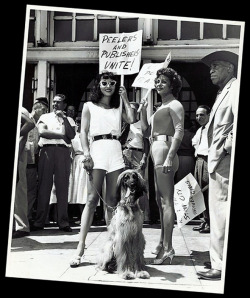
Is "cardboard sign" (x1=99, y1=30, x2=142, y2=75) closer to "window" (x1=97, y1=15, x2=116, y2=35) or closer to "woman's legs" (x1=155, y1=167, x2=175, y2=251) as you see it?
"window" (x1=97, y1=15, x2=116, y2=35)

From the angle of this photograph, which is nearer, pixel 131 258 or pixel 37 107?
pixel 131 258

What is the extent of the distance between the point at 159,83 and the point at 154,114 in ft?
1.02

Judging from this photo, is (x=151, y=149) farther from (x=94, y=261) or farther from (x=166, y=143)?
(x=94, y=261)

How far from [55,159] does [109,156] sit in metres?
0.62

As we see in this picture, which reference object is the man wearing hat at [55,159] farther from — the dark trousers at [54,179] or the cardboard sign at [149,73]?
the cardboard sign at [149,73]

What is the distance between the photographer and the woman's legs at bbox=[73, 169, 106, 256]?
5586 mm

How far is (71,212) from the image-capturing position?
5.75m

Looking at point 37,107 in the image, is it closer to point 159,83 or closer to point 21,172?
point 21,172

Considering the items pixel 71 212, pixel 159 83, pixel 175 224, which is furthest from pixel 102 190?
pixel 159 83

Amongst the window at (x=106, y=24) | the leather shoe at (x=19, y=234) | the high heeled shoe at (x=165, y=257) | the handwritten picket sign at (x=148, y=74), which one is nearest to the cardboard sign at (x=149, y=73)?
the handwritten picket sign at (x=148, y=74)

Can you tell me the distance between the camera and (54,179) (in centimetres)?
580

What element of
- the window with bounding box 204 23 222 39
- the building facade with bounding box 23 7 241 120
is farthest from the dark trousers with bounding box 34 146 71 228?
the window with bounding box 204 23 222 39

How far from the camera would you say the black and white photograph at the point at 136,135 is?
18.1 ft

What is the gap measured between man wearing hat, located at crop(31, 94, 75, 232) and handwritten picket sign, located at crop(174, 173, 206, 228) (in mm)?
1125
